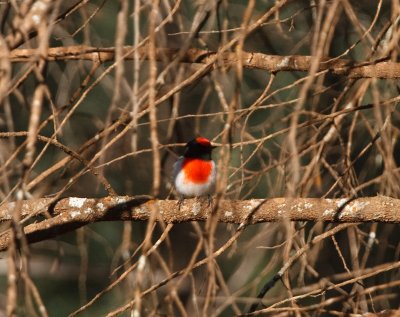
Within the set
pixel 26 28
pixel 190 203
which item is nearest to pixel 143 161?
pixel 190 203

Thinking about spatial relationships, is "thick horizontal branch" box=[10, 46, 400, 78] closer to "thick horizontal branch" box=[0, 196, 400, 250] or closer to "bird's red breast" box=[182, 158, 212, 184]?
"thick horizontal branch" box=[0, 196, 400, 250]

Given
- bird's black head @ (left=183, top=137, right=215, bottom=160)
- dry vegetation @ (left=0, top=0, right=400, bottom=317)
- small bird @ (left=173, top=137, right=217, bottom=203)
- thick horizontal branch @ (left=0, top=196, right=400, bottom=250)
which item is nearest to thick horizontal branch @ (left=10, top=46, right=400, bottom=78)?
dry vegetation @ (left=0, top=0, right=400, bottom=317)

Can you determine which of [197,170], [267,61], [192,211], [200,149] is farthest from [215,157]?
[192,211]

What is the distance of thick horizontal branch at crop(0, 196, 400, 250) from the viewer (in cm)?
302

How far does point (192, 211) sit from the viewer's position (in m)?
3.16

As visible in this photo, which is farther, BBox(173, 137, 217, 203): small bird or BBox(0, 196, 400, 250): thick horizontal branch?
BBox(173, 137, 217, 203): small bird

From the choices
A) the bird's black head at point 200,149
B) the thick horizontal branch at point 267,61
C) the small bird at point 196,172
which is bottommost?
the small bird at point 196,172

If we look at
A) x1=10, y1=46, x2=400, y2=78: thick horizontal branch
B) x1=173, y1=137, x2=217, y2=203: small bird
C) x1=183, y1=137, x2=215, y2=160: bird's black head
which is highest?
x1=10, y1=46, x2=400, y2=78: thick horizontal branch

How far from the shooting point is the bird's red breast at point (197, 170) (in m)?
4.28

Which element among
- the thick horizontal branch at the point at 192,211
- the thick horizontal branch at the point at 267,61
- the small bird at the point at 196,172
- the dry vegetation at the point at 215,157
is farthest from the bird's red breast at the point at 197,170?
the thick horizontal branch at the point at 192,211

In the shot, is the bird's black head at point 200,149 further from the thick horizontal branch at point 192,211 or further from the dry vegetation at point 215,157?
the thick horizontal branch at point 192,211

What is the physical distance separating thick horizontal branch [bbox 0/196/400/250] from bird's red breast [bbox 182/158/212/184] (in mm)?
1118

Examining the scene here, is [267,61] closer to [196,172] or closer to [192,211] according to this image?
[192,211]

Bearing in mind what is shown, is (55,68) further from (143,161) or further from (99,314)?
(99,314)
